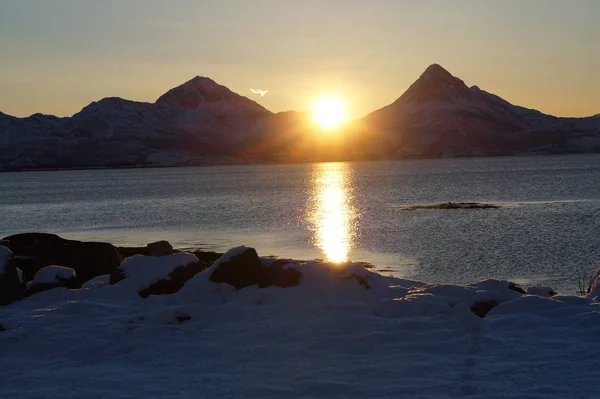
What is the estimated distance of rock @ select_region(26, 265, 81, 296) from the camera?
18.5m

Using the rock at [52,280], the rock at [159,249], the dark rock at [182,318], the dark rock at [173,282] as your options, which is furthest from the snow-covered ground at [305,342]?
the rock at [159,249]

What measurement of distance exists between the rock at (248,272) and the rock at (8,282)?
5264mm

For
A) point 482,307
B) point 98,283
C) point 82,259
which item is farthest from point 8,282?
point 482,307

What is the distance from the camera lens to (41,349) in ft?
44.3

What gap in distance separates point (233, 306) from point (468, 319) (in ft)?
17.4

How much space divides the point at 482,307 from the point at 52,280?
11.6m

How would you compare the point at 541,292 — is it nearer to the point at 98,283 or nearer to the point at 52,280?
the point at 98,283

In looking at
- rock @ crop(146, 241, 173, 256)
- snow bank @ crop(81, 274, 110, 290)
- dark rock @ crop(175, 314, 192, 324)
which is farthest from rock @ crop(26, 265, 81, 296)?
rock @ crop(146, 241, 173, 256)

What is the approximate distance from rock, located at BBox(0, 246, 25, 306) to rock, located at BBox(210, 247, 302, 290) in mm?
5264

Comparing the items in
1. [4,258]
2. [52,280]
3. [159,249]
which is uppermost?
[4,258]

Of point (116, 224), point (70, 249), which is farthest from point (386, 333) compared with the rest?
point (116, 224)

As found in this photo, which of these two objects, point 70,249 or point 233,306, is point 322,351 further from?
point 70,249

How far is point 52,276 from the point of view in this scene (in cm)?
1889

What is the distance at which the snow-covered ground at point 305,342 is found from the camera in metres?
11.1
